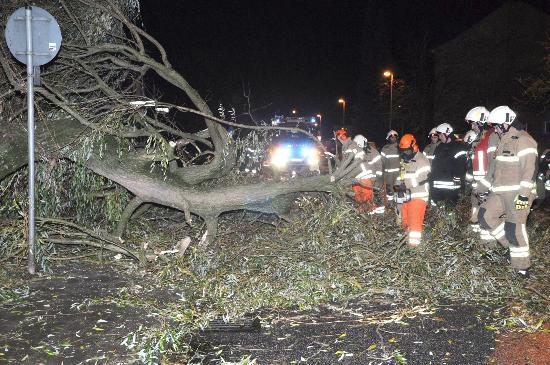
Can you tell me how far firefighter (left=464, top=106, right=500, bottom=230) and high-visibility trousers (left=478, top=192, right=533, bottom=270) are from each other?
35 centimetres

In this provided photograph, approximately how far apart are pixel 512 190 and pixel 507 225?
356 millimetres

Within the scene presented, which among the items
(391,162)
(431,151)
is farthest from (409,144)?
(391,162)

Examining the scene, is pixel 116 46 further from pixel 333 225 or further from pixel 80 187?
pixel 333 225

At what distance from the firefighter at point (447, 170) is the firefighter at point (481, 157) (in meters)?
0.52

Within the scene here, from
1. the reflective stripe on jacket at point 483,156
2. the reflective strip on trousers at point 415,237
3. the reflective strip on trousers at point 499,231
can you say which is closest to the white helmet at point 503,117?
the reflective stripe on jacket at point 483,156

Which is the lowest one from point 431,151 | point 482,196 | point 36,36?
point 482,196

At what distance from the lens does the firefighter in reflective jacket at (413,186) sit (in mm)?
6312

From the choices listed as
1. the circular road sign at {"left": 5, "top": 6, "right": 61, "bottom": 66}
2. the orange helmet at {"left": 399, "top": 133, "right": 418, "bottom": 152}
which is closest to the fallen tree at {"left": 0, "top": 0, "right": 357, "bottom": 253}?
the circular road sign at {"left": 5, "top": 6, "right": 61, "bottom": 66}

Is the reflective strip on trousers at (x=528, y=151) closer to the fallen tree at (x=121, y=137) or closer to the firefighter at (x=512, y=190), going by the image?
the firefighter at (x=512, y=190)

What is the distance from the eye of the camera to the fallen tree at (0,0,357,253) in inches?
223

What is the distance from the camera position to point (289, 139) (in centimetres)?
1374

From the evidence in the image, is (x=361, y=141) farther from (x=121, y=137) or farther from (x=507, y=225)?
(x=121, y=137)

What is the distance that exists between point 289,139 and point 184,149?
23.0 feet

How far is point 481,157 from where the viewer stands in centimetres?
684
